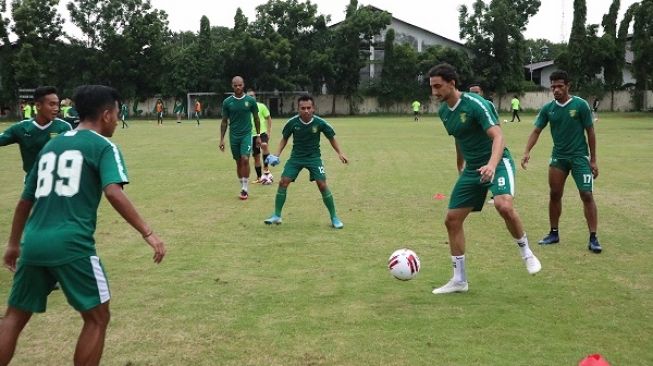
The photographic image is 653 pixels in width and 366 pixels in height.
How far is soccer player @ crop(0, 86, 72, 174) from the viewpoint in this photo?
6801mm

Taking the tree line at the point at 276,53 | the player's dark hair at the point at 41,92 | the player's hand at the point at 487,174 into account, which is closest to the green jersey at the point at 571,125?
the player's hand at the point at 487,174

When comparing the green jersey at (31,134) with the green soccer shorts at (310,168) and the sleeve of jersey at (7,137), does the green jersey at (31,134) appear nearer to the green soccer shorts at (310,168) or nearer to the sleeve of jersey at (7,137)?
the sleeve of jersey at (7,137)

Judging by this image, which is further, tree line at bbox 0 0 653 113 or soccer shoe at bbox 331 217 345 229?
tree line at bbox 0 0 653 113

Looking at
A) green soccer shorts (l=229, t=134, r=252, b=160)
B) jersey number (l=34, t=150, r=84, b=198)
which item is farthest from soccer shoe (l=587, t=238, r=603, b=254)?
green soccer shorts (l=229, t=134, r=252, b=160)

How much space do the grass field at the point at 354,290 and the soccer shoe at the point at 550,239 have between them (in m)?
0.15

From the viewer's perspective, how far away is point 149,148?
24.8m

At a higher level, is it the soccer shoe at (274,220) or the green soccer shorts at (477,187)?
the green soccer shorts at (477,187)

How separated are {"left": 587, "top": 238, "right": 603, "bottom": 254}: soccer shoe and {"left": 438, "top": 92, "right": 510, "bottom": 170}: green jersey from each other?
7.30 feet

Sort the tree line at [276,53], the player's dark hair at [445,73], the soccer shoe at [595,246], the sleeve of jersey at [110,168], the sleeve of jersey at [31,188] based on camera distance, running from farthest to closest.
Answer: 1. the tree line at [276,53]
2. the soccer shoe at [595,246]
3. the player's dark hair at [445,73]
4. the sleeve of jersey at [31,188]
5. the sleeve of jersey at [110,168]

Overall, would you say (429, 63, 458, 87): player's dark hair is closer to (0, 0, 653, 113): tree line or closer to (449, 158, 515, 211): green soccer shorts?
(449, 158, 515, 211): green soccer shorts

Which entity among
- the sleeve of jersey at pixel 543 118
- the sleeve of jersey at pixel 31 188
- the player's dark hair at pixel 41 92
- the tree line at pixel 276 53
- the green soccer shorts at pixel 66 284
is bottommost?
the green soccer shorts at pixel 66 284

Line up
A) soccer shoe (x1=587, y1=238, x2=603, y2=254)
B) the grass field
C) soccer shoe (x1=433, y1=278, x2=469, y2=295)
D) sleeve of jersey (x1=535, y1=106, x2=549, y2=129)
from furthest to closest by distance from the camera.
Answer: sleeve of jersey (x1=535, y1=106, x2=549, y2=129)
soccer shoe (x1=587, y1=238, x2=603, y2=254)
soccer shoe (x1=433, y1=278, x2=469, y2=295)
the grass field

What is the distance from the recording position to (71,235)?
3.74 m

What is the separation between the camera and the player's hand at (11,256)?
4.35 meters
